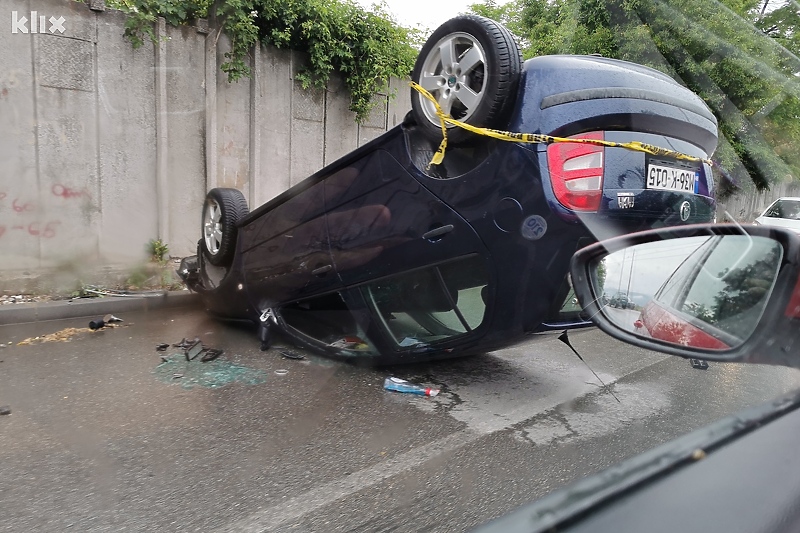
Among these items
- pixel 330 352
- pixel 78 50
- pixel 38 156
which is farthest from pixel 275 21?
pixel 330 352

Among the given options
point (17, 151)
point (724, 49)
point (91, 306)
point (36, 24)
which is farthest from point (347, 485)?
point (724, 49)

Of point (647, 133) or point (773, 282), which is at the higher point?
point (647, 133)

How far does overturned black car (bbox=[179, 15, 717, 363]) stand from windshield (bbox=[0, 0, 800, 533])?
14mm

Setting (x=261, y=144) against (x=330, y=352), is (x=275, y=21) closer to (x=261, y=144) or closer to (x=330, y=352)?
(x=261, y=144)

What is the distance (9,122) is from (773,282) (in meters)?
6.39

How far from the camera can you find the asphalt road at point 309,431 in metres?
2.46

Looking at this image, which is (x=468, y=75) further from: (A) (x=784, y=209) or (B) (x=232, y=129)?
(A) (x=784, y=209)

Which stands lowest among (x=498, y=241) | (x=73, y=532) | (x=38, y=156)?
(x=73, y=532)

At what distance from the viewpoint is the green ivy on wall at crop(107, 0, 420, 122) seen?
640 cm

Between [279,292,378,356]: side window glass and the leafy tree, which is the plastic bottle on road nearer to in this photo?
[279,292,378,356]: side window glass

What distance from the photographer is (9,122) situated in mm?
5547

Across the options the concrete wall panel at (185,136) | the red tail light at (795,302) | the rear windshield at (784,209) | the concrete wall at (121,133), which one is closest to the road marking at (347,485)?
the red tail light at (795,302)

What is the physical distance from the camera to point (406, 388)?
377 centimetres

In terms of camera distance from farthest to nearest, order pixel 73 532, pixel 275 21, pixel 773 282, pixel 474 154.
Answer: pixel 275 21 < pixel 474 154 < pixel 73 532 < pixel 773 282
